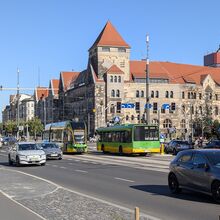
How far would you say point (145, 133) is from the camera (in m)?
41.8

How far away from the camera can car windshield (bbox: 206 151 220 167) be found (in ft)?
43.6

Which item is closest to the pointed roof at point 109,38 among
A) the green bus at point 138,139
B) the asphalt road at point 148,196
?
the green bus at point 138,139

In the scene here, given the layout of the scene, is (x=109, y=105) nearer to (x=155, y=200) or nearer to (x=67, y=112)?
(x=67, y=112)

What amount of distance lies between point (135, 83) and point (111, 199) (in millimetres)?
106845

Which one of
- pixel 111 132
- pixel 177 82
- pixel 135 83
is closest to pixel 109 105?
pixel 135 83

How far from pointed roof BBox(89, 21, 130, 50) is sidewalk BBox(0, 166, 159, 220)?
10418 centimetres

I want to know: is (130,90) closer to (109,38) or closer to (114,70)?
(114,70)

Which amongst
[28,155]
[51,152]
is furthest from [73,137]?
[28,155]

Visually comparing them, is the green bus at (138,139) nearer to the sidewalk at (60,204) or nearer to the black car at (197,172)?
the sidewalk at (60,204)

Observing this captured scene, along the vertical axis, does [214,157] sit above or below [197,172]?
above

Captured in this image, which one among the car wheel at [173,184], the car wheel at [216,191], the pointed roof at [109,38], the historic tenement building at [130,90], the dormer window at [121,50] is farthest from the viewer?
the dormer window at [121,50]

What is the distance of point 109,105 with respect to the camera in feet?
373

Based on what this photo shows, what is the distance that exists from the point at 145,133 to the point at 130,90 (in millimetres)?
77206

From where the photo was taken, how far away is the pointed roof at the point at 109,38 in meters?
120
